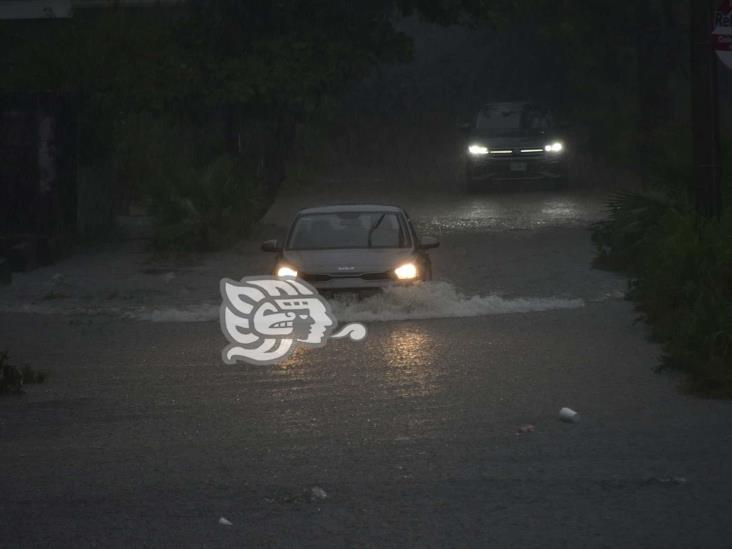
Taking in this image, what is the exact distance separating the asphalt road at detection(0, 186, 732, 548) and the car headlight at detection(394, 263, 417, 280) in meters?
0.28

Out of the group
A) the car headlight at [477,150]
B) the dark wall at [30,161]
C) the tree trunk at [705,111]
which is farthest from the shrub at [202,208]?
the car headlight at [477,150]

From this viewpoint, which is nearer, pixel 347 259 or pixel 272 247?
pixel 347 259

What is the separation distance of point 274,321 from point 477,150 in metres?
20.9

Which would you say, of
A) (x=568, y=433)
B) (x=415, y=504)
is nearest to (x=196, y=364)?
(x=568, y=433)

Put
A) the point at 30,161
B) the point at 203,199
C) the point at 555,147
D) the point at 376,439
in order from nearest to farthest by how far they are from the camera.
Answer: the point at 376,439, the point at 30,161, the point at 203,199, the point at 555,147

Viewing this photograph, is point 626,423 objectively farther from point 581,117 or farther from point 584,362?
point 581,117

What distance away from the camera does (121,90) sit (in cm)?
2594

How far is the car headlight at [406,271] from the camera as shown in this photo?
16391mm

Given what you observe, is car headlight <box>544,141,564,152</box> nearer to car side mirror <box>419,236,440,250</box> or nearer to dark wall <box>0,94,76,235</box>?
dark wall <box>0,94,76,235</box>

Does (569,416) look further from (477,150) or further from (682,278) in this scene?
(477,150)

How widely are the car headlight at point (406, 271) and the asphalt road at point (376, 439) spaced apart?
0.28 meters

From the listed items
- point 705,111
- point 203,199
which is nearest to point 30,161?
point 203,199

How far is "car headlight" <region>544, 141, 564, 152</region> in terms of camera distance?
35844 millimetres

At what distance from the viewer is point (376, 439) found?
9.77 meters
